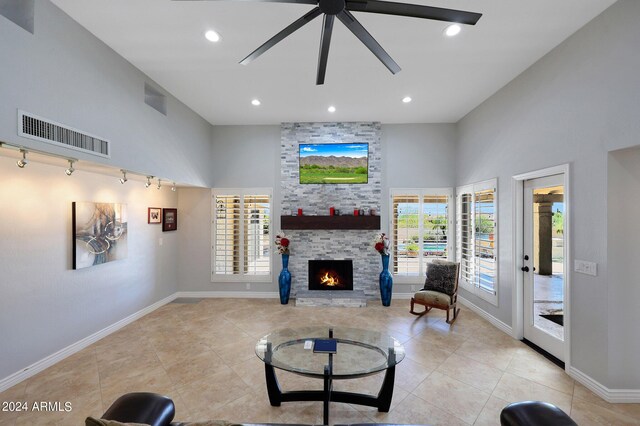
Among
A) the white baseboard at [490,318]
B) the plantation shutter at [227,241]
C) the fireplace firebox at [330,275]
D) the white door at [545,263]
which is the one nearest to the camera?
the white door at [545,263]

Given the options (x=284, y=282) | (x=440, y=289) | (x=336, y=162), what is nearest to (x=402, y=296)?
(x=440, y=289)

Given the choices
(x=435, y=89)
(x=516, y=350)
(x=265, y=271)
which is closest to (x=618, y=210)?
(x=516, y=350)

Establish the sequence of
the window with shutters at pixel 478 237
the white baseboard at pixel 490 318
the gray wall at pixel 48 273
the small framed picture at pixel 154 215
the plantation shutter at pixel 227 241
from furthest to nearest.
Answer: the plantation shutter at pixel 227 241
the small framed picture at pixel 154 215
the window with shutters at pixel 478 237
the white baseboard at pixel 490 318
the gray wall at pixel 48 273

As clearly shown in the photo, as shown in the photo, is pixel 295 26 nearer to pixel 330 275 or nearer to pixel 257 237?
pixel 257 237

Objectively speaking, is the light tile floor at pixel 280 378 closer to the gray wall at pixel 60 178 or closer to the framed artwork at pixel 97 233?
the gray wall at pixel 60 178

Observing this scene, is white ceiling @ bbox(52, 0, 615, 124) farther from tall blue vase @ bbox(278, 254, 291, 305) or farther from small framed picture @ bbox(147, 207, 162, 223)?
tall blue vase @ bbox(278, 254, 291, 305)

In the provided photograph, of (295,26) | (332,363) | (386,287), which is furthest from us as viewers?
(386,287)

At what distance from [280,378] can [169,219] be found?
4.13m

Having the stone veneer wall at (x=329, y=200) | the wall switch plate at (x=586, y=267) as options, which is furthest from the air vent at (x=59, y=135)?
the wall switch plate at (x=586, y=267)

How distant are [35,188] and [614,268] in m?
6.28

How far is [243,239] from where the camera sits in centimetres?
579

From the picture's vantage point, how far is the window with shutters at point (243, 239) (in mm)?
5785

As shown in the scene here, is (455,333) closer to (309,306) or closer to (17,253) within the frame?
(309,306)

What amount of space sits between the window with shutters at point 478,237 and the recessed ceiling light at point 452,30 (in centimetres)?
247
